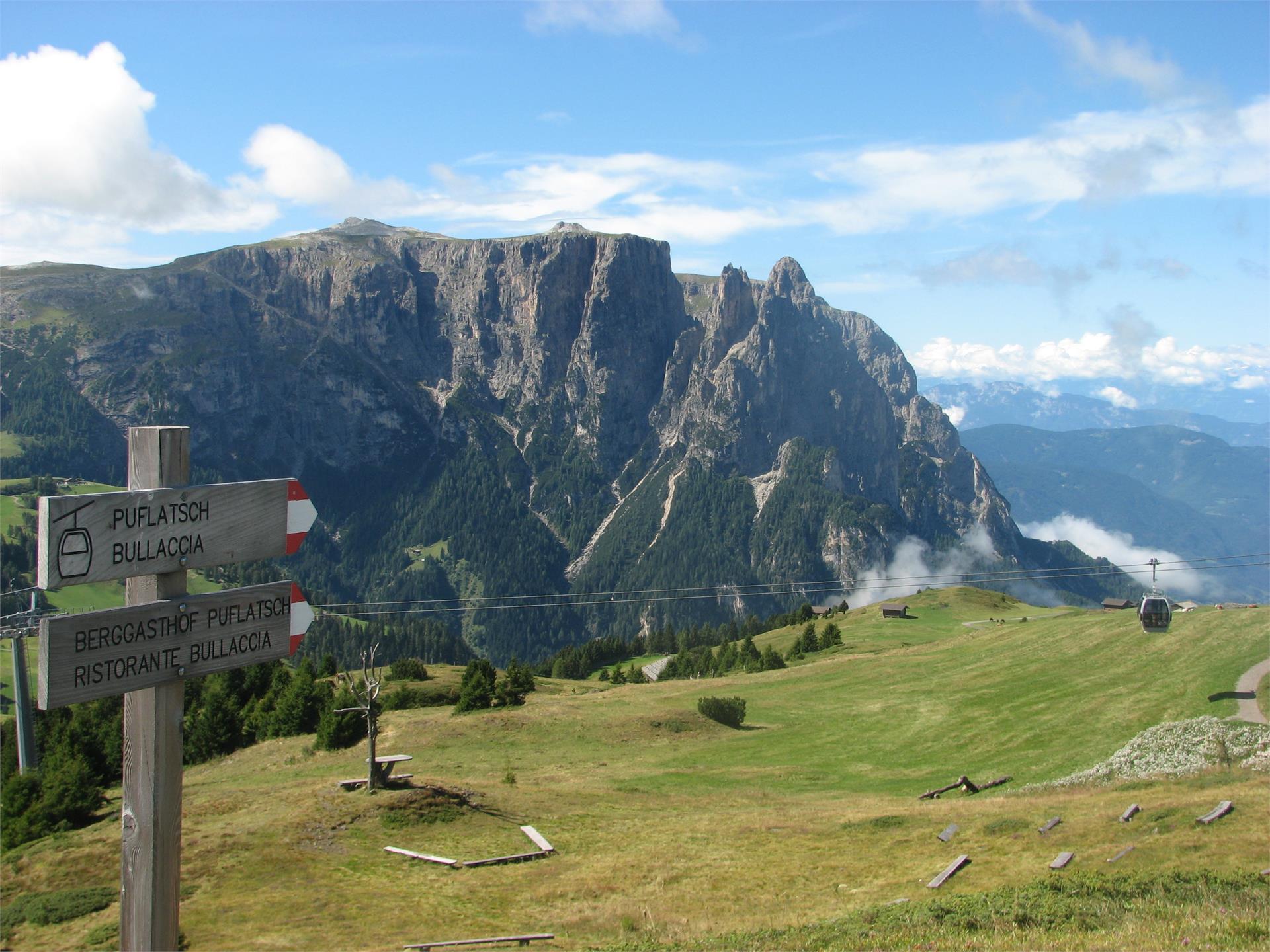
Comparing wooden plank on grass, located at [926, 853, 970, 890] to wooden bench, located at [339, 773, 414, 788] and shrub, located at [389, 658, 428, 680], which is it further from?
shrub, located at [389, 658, 428, 680]

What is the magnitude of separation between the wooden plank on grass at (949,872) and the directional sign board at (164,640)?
22.3 meters

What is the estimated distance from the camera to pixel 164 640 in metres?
8.55

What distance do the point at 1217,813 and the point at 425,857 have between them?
1046 inches

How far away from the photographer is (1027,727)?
58844 mm

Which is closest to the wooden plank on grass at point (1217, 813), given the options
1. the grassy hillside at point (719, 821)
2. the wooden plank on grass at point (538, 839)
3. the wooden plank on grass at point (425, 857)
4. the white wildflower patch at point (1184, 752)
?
the grassy hillside at point (719, 821)

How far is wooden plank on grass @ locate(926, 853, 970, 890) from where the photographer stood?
25719mm

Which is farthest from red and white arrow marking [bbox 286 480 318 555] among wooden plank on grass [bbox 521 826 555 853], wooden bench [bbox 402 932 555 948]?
wooden plank on grass [bbox 521 826 555 853]

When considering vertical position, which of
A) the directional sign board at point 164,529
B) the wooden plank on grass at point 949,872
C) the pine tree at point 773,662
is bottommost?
the pine tree at point 773,662

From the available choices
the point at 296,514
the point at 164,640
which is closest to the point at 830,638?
the point at 296,514

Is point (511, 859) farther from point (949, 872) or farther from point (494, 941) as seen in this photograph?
point (949, 872)

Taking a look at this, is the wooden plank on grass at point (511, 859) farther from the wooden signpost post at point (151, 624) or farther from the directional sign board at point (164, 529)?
the directional sign board at point (164, 529)

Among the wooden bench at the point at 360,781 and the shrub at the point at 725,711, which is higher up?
the wooden bench at the point at 360,781

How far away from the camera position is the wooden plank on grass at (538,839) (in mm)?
34562

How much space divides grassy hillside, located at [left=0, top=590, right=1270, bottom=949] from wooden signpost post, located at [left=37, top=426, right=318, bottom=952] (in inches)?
515
